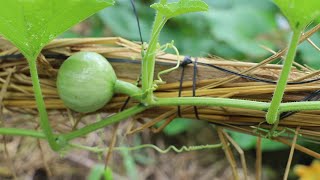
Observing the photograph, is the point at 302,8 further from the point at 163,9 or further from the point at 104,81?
the point at 104,81

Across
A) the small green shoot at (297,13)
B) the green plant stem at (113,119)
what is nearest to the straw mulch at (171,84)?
the green plant stem at (113,119)

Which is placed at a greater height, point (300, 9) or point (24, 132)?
point (300, 9)

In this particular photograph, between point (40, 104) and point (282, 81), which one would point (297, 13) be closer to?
point (282, 81)

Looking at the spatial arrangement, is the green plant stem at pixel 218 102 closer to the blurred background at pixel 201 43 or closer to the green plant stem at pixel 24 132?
the green plant stem at pixel 24 132

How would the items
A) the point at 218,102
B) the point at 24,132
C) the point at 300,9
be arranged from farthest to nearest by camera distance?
the point at 24,132 < the point at 218,102 < the point at 300,9

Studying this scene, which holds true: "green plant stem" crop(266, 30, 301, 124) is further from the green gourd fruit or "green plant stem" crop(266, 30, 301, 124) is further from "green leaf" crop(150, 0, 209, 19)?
the green gourd fruit

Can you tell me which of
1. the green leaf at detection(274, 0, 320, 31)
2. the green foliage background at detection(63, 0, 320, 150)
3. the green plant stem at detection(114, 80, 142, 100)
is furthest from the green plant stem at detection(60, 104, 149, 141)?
the green foliage background at detection(63, 0, 320, 150)

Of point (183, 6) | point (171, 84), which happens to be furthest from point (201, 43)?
point (183, 6)
